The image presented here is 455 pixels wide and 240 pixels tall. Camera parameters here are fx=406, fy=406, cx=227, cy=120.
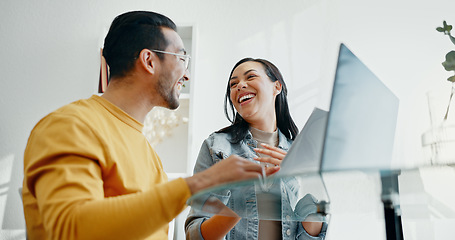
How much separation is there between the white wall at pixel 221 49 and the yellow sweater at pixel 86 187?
132 cm

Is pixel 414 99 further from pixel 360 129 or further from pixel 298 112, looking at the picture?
pixel 360 129

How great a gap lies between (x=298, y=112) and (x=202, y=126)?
1.81 feet

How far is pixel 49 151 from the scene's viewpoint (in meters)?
0.72

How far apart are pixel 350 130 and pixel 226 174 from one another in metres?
0.21

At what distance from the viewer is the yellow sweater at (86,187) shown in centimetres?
66

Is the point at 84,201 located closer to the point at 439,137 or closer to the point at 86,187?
the point at 86,187

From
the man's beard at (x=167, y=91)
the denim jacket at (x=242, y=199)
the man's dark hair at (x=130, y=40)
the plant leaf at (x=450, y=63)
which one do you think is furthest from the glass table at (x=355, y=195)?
the plant leaf at (x=450, y=63)

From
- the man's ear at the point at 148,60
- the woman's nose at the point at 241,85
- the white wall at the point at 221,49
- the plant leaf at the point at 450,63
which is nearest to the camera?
the man's ear at the point at 148,60

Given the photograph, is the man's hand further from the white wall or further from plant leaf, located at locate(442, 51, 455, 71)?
the white wall

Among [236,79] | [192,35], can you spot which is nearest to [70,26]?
[192,35]

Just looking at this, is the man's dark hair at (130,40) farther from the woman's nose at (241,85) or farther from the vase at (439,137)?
the vase at (439,137)

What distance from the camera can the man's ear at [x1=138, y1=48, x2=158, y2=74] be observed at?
1.08 metres

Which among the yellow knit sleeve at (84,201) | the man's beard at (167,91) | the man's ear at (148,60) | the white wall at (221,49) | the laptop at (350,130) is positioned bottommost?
the yellow knit sleeve at (84,201)

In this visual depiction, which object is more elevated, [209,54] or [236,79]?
[209,54]
